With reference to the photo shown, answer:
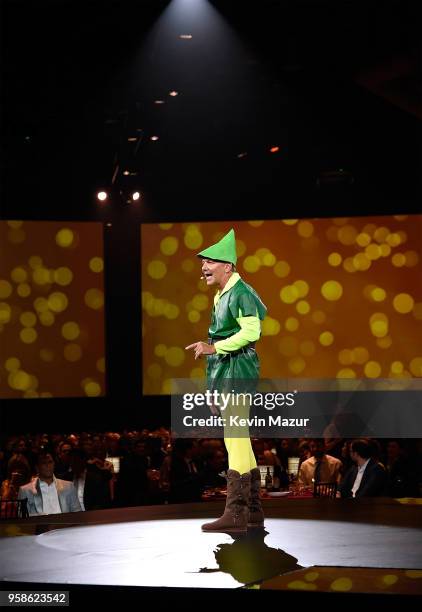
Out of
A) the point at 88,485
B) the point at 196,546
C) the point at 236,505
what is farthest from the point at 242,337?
the point at 88,485

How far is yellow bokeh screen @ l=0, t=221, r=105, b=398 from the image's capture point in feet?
30.1

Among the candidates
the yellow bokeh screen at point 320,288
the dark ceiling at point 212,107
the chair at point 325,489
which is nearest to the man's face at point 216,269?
the chair at point 325,489

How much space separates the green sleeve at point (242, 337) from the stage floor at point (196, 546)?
29.5 inches

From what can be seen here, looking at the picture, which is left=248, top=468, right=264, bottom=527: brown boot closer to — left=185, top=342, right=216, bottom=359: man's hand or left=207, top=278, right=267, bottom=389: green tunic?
left=207, top=278, right=267, bottom=389: green tunic

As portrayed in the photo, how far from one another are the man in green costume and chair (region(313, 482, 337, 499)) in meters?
2.37

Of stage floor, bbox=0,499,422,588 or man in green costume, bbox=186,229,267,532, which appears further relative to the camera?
man in green costume, bbox=186,229,267,532

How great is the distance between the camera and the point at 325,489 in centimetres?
633

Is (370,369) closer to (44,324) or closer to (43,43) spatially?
(44,324)

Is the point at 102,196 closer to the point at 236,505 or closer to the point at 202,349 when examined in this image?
the point at 202,349

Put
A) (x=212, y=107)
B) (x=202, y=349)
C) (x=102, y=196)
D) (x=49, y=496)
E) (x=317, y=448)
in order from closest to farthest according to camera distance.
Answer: (x=202, y=349) < (x=49, y=496) < (x=317, y=448) < (x=212, y=107) < (x=102, y=196)

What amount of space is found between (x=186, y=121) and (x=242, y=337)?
18.5 ft

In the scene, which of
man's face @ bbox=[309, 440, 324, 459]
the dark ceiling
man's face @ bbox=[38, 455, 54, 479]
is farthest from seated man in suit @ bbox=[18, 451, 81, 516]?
the dark ceiling

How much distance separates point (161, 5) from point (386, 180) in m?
3.06

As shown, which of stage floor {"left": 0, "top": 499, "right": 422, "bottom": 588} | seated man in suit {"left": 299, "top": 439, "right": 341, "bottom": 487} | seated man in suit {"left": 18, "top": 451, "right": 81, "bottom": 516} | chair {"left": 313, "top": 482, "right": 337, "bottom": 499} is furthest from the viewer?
seated man in suit {"left": 299, "top": 439, "right": 341, "bottom": 487}
